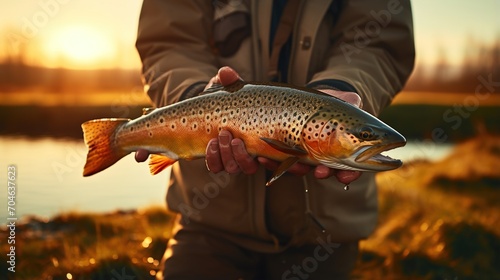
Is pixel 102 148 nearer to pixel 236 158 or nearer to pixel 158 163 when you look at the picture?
pixel 158 163

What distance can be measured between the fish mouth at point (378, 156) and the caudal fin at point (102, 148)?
1.06 metres

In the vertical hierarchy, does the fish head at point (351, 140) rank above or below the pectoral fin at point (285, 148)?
above

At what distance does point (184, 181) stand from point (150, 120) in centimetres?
64

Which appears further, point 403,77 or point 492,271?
point 492,271

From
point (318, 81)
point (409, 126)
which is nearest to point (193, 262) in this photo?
point (318, 81)

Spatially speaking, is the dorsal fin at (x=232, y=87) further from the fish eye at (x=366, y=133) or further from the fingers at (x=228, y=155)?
the fish eye at (x=366, y=133)

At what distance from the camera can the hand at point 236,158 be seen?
Answer: 2.40m

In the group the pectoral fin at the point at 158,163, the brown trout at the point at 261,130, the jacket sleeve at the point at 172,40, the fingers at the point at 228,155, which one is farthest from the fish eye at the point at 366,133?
the jacket sleeve at the point at 172,40

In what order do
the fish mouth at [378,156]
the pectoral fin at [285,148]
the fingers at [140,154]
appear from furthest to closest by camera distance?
1. the fingers at [140,154]
2. the pectoral fin at [285,148]
3. the fish mouth at [378,156]

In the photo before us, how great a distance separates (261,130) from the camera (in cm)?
237

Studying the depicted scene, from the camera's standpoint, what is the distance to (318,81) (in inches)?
110

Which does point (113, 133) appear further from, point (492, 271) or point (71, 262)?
point (492, 271)

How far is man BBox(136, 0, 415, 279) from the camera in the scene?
10.0 ft

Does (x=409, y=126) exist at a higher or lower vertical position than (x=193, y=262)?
lower
